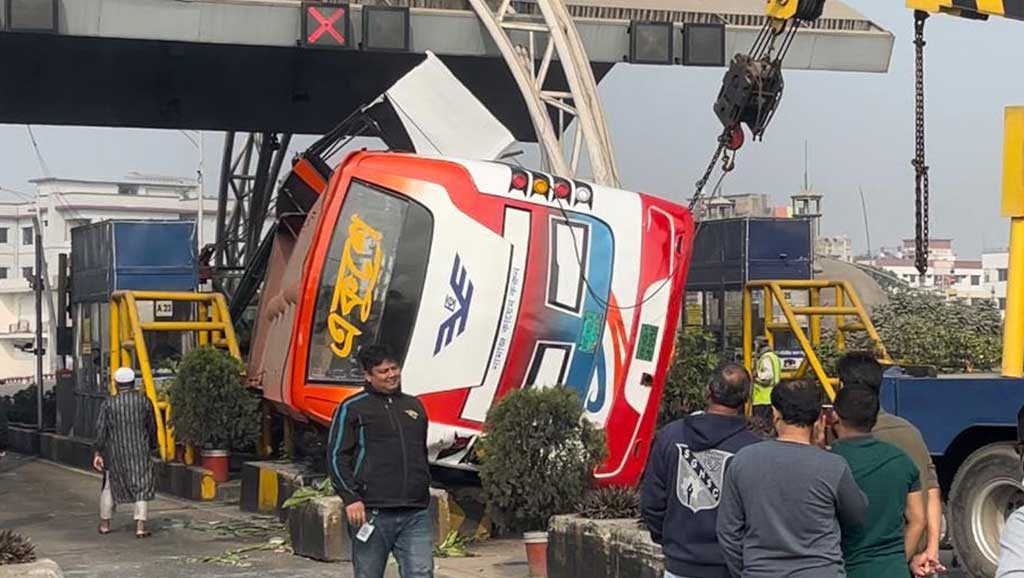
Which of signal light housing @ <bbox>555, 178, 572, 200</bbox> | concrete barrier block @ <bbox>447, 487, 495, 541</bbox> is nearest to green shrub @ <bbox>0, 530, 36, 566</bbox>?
concrete barrier block @ <bbox>447, 487, 495, 541</bbox>

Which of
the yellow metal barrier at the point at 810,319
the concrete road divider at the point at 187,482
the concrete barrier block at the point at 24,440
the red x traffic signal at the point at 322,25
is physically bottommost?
the concrete barrier block at the point at 24,440

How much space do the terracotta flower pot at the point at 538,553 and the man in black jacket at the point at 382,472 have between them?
272 centimetres

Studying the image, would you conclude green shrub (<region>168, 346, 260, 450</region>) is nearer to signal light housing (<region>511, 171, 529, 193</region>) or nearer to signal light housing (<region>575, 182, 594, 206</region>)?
signal light housing (<region>511, 171, 529, 193</region>)

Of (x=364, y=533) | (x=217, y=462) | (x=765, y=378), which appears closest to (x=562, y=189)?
(x=765, y=378)

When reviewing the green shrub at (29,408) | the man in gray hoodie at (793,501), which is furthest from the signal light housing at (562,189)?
the green shrub at (29,408)

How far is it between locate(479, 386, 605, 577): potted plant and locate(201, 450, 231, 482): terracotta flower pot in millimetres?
5345

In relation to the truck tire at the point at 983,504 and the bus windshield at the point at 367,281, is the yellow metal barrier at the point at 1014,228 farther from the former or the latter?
the bus windshield at the point at 367,281

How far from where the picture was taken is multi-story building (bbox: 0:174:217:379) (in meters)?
102

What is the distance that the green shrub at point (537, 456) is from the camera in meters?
10.9

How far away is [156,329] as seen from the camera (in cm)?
1642

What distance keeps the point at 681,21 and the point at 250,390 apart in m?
10.7

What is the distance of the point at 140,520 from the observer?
13242 millimetres

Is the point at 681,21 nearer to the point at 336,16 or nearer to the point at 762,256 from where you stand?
the point at 762,256

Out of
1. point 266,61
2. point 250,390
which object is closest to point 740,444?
point 250,390
